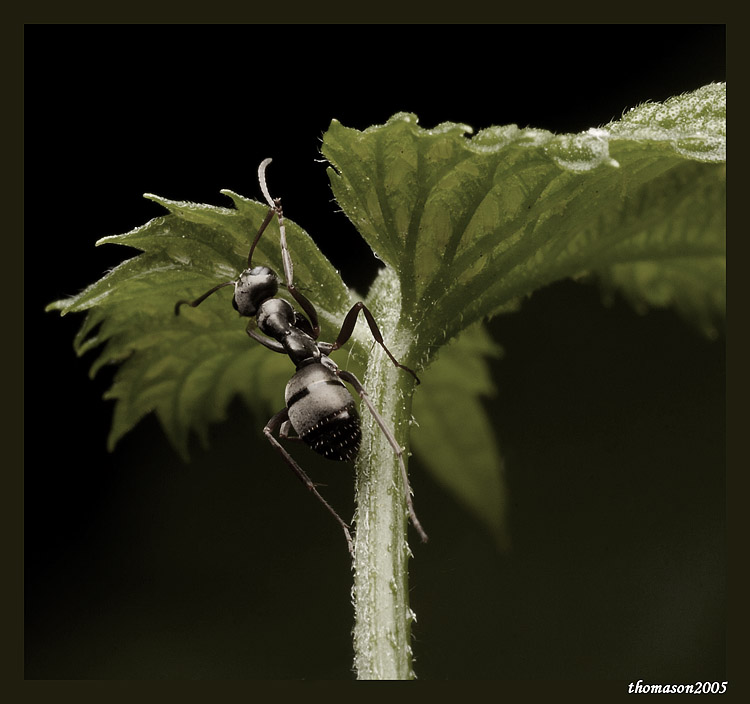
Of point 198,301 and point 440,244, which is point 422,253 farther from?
point 198,301

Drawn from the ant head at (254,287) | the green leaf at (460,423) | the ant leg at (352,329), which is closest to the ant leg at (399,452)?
the ant leg at (352,329)

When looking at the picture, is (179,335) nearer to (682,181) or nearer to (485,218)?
(485,218)

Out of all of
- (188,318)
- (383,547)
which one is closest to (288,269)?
(188,318)

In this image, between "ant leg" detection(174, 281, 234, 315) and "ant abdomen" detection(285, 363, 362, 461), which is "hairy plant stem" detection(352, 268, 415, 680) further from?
"ant leg" detection(174, 281, 234, 315)

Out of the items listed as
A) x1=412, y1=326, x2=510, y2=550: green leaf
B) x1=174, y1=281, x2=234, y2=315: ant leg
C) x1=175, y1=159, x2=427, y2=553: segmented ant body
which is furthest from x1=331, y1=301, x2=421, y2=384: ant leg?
x1=412, y1=326, x2=510, y2=550: green leaf

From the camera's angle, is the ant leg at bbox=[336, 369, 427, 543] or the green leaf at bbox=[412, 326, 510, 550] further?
the green leaf at bbox=[412, 326, 510, 550]

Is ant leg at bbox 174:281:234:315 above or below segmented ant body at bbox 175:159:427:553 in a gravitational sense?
above

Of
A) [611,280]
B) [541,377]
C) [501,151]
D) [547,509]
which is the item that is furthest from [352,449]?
[541,377]
